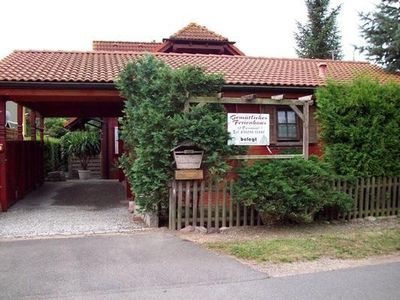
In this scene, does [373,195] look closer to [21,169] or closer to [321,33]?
[21,169]

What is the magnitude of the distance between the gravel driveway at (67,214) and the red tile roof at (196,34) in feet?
27.1

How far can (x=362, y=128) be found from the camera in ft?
31.0

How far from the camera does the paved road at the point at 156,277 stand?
4.94 meters

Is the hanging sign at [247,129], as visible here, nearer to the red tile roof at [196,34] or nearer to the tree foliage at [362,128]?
the tree foliage at [362,128]

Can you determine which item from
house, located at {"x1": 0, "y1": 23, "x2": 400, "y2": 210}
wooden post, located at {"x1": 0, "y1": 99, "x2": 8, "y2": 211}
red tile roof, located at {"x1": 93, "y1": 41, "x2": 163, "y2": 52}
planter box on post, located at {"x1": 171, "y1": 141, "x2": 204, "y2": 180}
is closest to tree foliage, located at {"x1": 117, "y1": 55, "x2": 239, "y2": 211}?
planter box on post, located at {"x1": 171, "y1": 141, "x2": 204, "y2": 180}

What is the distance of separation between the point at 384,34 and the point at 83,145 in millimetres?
13916

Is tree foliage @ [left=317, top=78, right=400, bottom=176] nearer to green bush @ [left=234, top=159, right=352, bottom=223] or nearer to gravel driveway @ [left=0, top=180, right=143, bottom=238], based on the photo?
green bush @ [left=234, top=159, right=352, bottom=223]

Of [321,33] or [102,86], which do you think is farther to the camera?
[321,33]

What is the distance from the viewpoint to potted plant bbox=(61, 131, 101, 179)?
21.4 meters

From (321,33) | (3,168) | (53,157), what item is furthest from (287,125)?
(321,33)

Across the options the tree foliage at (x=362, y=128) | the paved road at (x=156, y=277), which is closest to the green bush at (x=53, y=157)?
the tree foliage at (x=362, y=128)

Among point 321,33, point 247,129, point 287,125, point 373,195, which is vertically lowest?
point 373,195

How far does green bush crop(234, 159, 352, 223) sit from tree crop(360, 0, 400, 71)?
5569 millimetres

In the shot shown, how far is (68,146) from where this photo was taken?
22.1 meters
